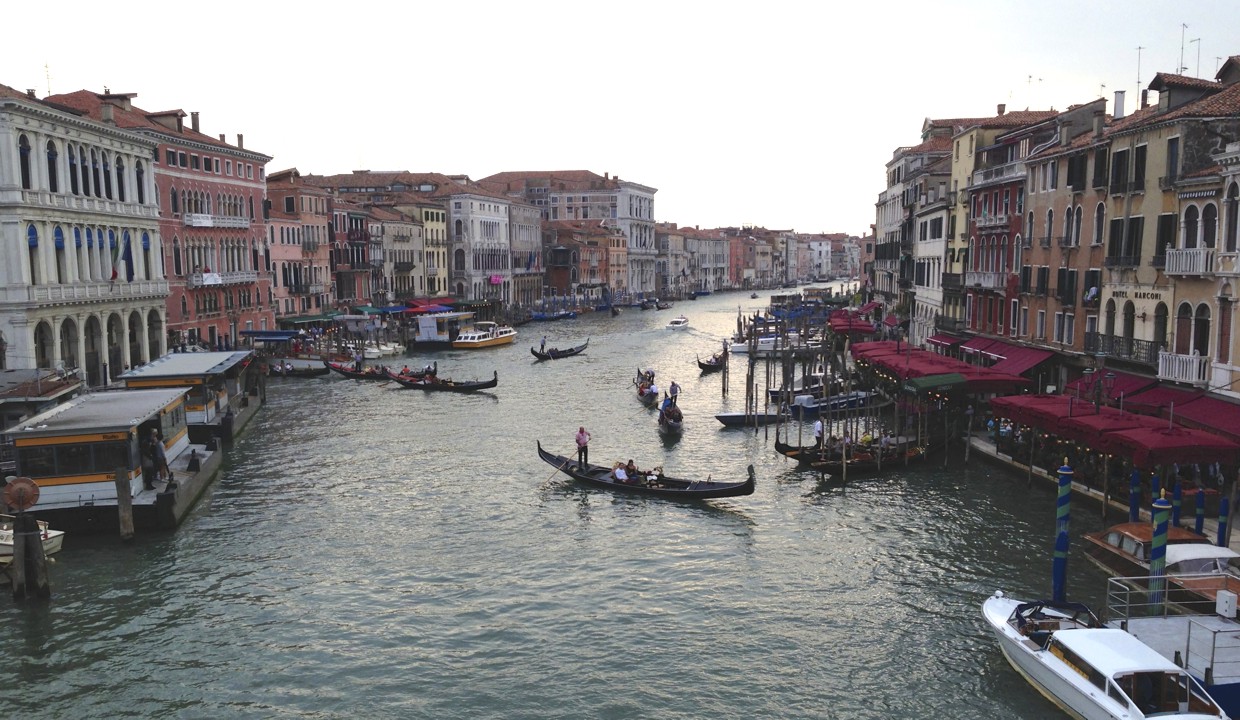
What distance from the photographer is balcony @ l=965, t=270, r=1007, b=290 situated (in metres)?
29.1

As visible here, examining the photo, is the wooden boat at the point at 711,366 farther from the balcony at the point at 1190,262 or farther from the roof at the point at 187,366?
the balcony at the point at 1190,262

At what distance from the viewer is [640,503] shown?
19.9 meters

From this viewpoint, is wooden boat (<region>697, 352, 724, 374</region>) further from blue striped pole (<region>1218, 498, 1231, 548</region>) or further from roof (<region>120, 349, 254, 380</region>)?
blue striped pole (<region>1218, 498, 1231, 548</region>)

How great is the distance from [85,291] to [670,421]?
18419 millimetres

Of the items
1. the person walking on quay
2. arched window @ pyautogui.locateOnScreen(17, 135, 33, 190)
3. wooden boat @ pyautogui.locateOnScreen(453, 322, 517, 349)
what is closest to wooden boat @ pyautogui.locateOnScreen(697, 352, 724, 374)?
wooden boat @ pyautogui.locateOnScreen(453, 322, 517, 349)

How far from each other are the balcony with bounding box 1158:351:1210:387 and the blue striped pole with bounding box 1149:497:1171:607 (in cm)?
715

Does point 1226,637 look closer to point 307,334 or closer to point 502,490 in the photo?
point 502,490

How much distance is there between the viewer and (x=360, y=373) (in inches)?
1578

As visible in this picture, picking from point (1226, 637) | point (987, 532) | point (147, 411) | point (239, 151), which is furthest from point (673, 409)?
point (239, 151)

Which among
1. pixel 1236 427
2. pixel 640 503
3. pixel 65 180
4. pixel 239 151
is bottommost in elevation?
pixel 640 503

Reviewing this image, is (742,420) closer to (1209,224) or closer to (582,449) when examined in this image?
(582,449)

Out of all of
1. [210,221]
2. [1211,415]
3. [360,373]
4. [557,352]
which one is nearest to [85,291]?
[360,373]

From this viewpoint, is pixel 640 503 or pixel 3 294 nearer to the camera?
pixel 640 503

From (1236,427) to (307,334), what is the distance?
3979cm
